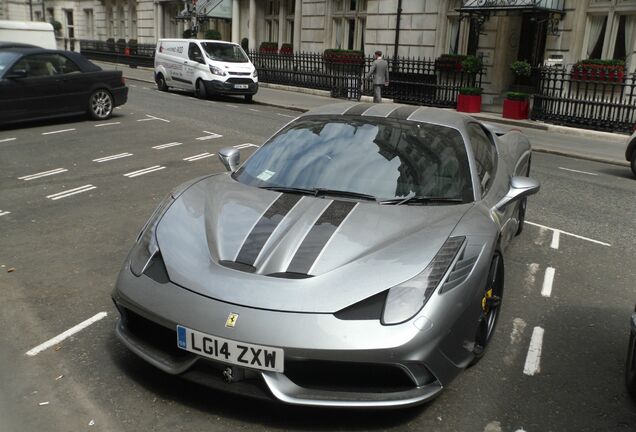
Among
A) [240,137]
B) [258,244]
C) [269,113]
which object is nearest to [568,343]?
[258,244]

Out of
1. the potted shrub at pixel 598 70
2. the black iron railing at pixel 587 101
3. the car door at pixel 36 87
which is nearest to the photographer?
the car door at pixel 36 87

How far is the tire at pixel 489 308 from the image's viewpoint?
347 centimetres

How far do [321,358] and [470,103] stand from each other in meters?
17.6

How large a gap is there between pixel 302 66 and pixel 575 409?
2356 cm

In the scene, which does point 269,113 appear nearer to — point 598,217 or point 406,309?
point 598,217

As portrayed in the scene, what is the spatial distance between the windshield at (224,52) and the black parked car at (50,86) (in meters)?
6.99

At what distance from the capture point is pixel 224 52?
818 inches

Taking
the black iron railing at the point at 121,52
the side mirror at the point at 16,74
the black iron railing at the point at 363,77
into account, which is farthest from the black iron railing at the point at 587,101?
the black iron railing at the point at 121,52

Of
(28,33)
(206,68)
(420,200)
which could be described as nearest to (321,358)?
(420,200)

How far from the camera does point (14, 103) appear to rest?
11.7 metres

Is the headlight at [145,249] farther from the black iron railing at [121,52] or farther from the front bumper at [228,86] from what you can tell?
the black iron railing at [121,52]

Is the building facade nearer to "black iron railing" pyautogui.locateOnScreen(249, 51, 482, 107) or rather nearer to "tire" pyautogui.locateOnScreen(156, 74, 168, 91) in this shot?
"black iron railing" pyautogui.locateOnScreen(249, 51, 482, 107)

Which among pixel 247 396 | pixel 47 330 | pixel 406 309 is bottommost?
→ pixel 47 330

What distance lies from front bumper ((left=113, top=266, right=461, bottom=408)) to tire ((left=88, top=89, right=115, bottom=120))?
11508 mm
